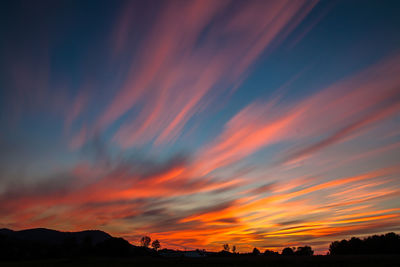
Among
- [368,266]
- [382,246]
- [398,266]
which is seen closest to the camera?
[398,266]

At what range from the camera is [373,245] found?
13475cm

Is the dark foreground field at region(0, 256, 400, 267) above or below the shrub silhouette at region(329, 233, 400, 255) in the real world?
below

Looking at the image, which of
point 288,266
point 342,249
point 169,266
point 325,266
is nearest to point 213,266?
point 169,266

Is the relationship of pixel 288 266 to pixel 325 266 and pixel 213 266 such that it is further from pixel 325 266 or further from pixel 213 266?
pixel 213 266

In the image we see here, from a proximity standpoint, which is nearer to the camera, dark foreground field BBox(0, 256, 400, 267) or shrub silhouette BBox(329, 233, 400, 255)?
dark foreground field BBox(0, 256, 400, 267)

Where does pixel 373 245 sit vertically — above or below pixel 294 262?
above

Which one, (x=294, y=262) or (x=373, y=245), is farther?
(x=373, y=245)

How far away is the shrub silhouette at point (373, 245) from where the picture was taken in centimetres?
12825

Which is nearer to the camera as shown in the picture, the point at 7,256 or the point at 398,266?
the point at 398,266

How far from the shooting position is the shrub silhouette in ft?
421

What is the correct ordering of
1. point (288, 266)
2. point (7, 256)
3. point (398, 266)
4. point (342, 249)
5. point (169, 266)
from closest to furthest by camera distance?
point (398, 266) → point (288, 266) → point (169, 266) → point (342, 249) → point (7, 256)

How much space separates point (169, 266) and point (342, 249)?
113 meters

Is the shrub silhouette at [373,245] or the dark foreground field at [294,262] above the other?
the shrub silhouette at [373,245]

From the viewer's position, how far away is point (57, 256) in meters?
190
